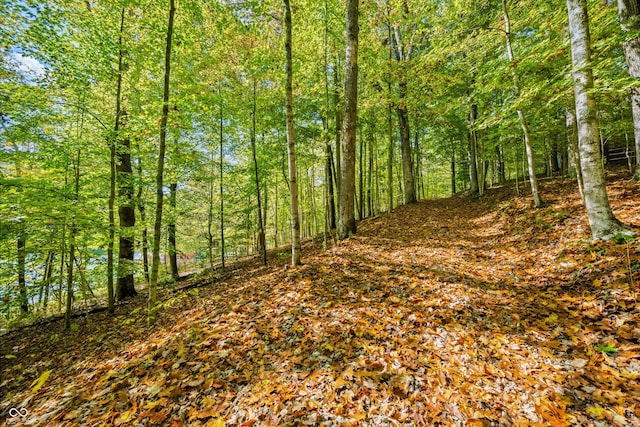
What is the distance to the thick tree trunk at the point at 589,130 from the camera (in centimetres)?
441

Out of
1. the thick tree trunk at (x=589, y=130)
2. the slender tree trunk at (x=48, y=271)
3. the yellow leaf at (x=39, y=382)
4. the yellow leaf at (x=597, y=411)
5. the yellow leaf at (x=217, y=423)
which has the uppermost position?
the thick tree trunk at (x=589, y=130)

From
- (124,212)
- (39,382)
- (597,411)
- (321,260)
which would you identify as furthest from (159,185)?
(597,411)

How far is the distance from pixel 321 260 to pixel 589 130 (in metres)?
6.12

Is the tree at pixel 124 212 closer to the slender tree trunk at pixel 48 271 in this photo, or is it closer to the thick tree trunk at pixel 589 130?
the slender tree trunk at pixel 48 271

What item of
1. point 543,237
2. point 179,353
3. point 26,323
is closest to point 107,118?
point 179,353

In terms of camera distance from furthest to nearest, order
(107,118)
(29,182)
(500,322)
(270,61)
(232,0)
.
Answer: (270,61), (107,118), (232,0), (29,182), (500,322)

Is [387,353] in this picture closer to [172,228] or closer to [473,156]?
[172,228]

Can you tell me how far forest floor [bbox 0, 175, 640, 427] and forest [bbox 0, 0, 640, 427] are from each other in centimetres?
3

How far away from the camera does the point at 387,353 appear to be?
3.24m

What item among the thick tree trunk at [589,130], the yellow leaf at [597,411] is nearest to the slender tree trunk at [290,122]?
the yellow leaf at [597,411]

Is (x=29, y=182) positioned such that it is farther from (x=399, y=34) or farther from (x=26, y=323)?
(x=399, y=34)

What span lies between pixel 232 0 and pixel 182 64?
175 inches

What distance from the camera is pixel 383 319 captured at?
3930 mm

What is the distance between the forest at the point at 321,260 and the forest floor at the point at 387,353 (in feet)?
0.09
